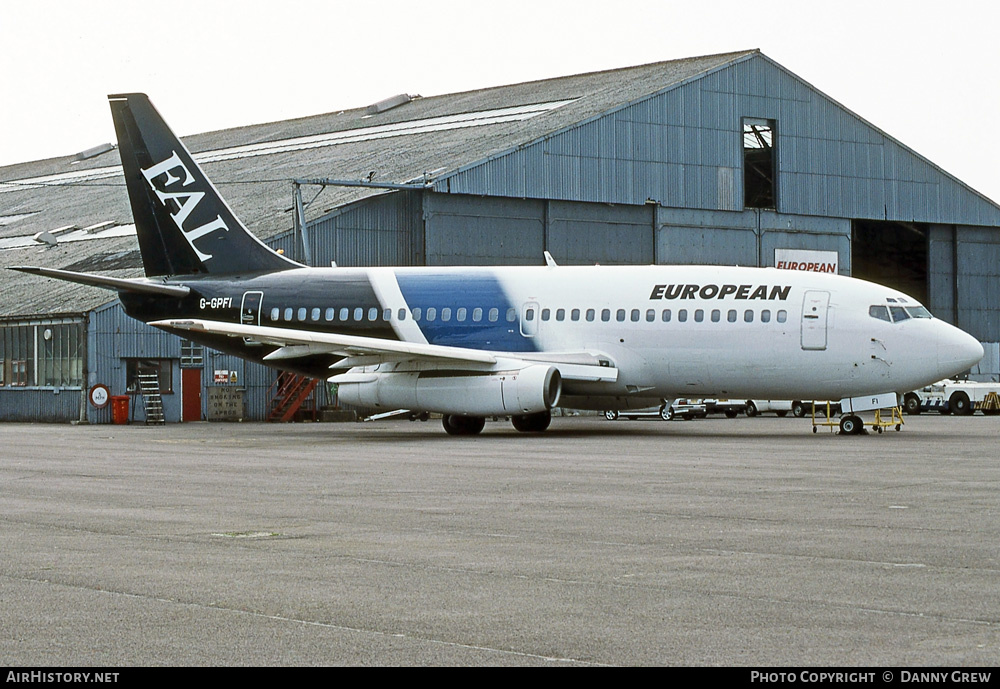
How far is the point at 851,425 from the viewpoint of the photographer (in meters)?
32.1

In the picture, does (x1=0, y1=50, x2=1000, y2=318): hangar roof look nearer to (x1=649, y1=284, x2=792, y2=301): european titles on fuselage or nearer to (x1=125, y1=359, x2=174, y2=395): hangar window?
(x1=125, y1=359, x2=174, y2=395): hangar window

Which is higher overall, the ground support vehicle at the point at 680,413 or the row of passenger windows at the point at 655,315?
the row of passenger windows at the point at 655,315

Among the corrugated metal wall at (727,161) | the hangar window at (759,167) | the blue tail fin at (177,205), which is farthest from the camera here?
the hangar window at (759,167)

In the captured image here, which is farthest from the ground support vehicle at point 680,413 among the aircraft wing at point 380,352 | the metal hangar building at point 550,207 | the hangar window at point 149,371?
the aircraft wing at point 380,352

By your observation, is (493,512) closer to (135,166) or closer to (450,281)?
(450,281)

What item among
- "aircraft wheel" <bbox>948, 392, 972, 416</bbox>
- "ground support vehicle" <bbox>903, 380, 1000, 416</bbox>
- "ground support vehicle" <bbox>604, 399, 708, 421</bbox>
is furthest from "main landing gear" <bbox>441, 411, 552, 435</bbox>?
"aircraft wheel" <bbox>948, 392, 972, 416</bbox>

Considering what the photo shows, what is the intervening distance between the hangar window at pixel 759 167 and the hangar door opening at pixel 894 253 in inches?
194

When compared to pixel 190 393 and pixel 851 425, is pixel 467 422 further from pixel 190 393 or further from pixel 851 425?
pixel 190 393

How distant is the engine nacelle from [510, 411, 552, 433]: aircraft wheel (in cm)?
270

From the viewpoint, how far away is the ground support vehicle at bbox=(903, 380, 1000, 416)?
2002 inches

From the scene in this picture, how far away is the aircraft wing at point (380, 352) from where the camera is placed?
31.8 m

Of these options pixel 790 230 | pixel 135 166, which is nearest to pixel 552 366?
pixel 135 166

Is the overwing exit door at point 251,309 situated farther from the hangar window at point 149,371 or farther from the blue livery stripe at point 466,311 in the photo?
the hangar window at point 149,371

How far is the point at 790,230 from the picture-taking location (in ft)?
185
